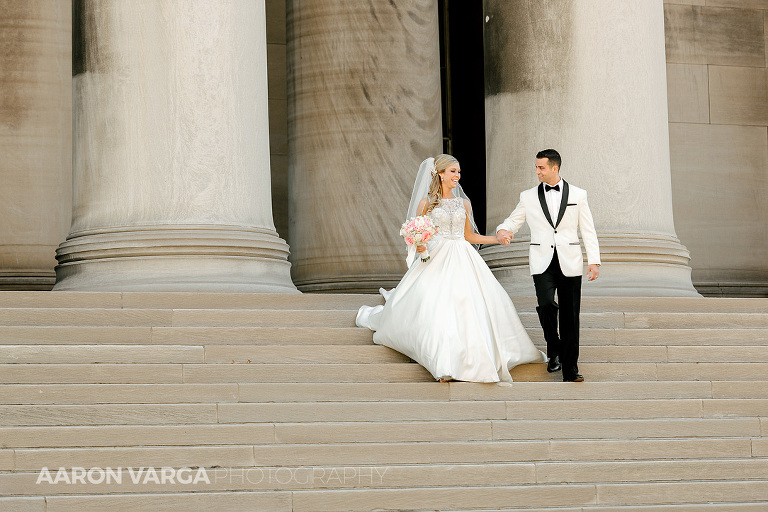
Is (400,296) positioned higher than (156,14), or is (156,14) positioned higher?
(156,14)

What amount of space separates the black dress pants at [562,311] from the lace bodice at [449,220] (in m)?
1.86

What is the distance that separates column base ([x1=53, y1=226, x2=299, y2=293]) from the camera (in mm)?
21812

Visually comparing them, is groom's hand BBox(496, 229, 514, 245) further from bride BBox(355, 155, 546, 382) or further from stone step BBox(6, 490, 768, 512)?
stone step BBox(6, 490, 768, 512)

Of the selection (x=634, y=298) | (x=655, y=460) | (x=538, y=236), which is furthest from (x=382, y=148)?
(x=655, y=460)

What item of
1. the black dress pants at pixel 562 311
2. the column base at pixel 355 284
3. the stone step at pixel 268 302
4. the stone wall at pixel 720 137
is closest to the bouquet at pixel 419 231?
the black dress pants at pixel 562 311

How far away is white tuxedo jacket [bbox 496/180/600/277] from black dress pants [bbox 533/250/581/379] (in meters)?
0.16

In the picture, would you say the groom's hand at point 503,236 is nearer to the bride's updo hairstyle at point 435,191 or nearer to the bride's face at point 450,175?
the bride's face at point 450,175

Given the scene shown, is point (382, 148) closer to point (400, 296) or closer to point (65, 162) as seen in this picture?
point (65, 162)

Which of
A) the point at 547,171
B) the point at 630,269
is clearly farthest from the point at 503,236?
the point at 630,269

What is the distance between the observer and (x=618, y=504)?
52.8ft

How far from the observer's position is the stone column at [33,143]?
3088 centimetres

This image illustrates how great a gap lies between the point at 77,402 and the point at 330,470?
3947mm

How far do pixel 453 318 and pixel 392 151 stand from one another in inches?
515

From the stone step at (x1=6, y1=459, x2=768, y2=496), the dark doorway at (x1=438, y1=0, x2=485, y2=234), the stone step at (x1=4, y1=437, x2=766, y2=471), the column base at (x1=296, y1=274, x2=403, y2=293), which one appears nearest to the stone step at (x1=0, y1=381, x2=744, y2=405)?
the stone step at (x1=4, y1=437, x2=766, y2=471)
